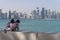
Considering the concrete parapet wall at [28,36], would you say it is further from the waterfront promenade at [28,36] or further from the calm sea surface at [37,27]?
the calm sea surface at [37,27]

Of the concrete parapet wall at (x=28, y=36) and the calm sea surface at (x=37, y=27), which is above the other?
the concrete parapet wall at (x=28, y=36)

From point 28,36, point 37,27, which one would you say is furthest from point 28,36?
point 37,27

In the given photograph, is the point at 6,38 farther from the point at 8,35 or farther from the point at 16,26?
the point at 16,26

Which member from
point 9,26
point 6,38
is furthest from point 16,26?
point 6,38

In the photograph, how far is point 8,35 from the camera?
6523 mm

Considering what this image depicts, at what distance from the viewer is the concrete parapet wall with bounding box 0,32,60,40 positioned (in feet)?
19.6

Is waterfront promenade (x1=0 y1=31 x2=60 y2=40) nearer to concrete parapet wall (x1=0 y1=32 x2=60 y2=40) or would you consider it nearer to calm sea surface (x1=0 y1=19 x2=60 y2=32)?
concrete parapet wall (x1=0 y1=32 x2=60 y2=40)

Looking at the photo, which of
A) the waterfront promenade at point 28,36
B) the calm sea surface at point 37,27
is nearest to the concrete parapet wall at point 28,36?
the waterfront promenade at point 28,36

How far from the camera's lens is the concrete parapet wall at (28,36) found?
597 cm

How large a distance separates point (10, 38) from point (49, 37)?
1232mm

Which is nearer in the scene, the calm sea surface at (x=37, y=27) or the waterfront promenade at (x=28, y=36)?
the waterfront promenade at (x=28, y=36)

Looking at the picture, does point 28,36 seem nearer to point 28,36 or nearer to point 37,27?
point 28,36

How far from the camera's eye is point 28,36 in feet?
20.5

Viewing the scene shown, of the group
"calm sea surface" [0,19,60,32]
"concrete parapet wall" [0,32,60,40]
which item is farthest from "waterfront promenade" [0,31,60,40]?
"calm sea surface" [0,19,60,32]
